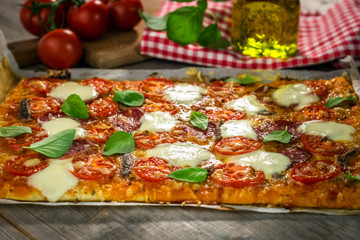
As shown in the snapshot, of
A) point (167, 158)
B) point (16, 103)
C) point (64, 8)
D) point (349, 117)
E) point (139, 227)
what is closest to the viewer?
point (139, 227)

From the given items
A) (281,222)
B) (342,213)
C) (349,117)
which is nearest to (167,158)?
(281,222)

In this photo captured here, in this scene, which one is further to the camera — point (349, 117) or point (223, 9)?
point (223, 9)

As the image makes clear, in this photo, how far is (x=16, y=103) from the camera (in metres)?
3.45

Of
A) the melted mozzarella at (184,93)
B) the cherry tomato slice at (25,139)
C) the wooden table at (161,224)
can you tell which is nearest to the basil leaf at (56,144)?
the cherry tomato slice at (25,139)

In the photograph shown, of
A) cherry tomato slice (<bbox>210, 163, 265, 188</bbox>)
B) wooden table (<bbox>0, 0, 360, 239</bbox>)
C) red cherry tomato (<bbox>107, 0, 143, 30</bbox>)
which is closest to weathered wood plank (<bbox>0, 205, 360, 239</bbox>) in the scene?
wooden table (<bbox>0, 0, 360, 239</bbox>)

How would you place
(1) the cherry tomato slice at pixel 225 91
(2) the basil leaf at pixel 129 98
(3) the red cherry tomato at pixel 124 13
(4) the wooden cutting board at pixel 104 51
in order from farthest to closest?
(3) the red cherry tomato at pixel 124 13 < (4) the wooden cutting board at pixel 104 51 < (1) the cherry tomato slice at pixel 225 91 < (2) the basil leaf at pixel 129 98

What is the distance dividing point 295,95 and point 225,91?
1.58ft

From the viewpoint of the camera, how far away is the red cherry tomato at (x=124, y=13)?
459 cm

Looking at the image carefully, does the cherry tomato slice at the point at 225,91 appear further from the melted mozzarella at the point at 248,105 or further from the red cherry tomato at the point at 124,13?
the red cherry tomato at the point at 124,13

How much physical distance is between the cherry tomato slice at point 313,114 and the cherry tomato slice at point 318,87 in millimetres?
243

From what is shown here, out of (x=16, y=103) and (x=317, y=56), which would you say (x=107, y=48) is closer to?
(x=16, y=103)

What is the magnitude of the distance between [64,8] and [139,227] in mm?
2782

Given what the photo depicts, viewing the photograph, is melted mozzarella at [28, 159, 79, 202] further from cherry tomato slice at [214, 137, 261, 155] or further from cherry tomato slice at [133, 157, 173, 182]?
cherry tomato slice at [214, 137, 261, 155]

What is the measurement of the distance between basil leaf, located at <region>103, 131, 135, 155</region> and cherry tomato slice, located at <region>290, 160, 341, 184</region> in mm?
909
